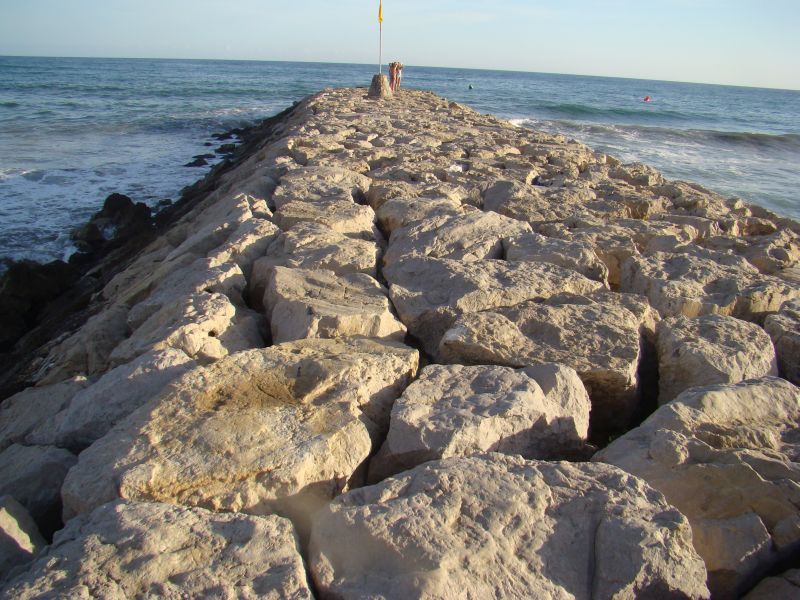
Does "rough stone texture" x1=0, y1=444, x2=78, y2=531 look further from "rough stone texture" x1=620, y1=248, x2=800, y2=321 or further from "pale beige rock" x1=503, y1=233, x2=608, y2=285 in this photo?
"rough stone texture" x1=620, y1=248, x2=800, y2=321

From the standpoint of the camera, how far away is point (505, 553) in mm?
1528

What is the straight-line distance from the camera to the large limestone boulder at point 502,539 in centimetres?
146

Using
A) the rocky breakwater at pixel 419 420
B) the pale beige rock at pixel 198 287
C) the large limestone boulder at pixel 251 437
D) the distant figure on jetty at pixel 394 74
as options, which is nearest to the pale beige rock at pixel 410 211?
the rocky breakwater at pixel 419 420

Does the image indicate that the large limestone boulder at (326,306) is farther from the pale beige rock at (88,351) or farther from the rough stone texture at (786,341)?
the rough stone texture at (786,341)

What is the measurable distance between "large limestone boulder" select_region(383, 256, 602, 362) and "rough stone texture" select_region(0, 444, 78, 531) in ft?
5.31

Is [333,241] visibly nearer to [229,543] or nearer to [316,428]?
[316,428]

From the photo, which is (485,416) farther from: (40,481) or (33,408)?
(33,408)

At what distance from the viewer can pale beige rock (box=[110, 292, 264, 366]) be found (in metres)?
2.63

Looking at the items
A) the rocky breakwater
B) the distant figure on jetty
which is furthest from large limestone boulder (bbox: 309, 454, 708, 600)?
the distant figure on jetty

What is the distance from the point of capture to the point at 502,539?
156 cm

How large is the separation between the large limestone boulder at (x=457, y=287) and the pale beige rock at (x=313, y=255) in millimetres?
209

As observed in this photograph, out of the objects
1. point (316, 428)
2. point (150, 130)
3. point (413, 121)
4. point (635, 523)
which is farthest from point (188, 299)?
point (150, 130)

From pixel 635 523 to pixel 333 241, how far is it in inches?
99.6

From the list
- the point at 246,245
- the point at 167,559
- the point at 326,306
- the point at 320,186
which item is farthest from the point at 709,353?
the point at 320,186
